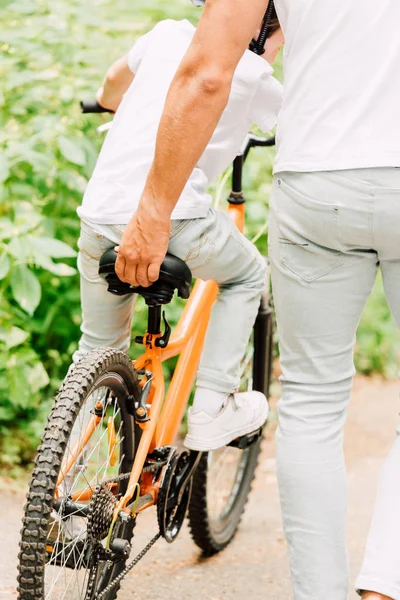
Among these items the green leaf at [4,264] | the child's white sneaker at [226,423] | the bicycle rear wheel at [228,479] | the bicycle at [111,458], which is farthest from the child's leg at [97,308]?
the green leaf at [4,264]

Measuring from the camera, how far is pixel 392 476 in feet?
7.38

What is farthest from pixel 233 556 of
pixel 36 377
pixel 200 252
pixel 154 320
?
pixel 200 252

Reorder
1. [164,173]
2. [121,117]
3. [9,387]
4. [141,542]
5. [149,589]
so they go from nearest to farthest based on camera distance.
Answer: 1. [164,173]
2. [121,117]
3. [149,589]
4. [141,542]
5. [9,387]

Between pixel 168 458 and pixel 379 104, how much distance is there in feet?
4.03

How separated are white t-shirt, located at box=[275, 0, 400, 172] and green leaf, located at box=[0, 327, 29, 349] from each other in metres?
2.09

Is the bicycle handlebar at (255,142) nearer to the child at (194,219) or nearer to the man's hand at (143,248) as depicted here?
the child at (194,219)

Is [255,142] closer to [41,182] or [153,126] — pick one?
[153,126]

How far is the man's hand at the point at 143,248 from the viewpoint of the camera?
2.31m

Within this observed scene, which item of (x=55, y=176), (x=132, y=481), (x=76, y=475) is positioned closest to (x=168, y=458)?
(x=132, y=481)

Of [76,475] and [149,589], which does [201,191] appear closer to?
[76,475]

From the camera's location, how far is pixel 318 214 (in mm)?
2104

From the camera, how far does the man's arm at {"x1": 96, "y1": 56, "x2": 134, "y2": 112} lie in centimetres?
291

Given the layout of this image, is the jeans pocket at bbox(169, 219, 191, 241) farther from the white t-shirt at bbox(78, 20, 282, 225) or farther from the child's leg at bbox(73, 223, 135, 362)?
the child's leg at bbox(73, 223, 135, 362)

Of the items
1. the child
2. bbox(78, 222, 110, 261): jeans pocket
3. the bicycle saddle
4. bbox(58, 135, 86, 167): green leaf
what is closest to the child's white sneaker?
the child
